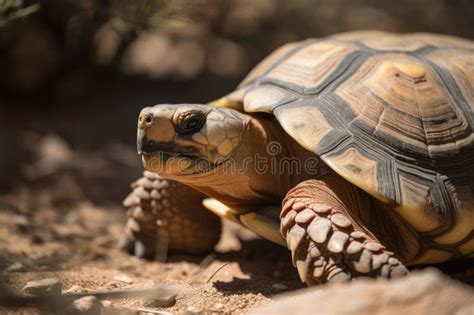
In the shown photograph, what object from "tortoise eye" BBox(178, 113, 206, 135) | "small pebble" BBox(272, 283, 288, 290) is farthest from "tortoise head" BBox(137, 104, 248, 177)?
"small pebble" BBox(272, 283, 288, 290)

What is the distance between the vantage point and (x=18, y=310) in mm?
2424

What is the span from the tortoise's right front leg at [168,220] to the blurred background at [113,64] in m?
1.57

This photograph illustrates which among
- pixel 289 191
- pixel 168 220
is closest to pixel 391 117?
pixel 289 191

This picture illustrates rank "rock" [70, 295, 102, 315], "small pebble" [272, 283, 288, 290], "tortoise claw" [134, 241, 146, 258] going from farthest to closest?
"tortoise claw" [134, 241, 146, 258] < "small pebble" [272, 283, 288, 290] < "rock" [70, 295, 102, 315]

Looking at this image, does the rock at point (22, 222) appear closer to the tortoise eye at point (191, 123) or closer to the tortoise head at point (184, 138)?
the tortoise head at point (184, 138)

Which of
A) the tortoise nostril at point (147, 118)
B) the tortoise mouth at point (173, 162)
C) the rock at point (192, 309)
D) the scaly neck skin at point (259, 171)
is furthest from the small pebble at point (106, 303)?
the tortoise nostril at point (147, 118)

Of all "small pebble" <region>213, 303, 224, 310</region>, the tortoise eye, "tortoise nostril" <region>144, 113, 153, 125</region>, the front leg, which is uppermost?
"tortoise nostril" <region>144, 113, 153, 125</region>

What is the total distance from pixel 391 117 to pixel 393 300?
1577mm

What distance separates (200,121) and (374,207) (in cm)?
111

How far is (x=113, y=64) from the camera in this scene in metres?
8.20

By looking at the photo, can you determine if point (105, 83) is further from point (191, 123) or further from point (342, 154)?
point (342, 154)

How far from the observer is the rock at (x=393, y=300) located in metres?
1.89

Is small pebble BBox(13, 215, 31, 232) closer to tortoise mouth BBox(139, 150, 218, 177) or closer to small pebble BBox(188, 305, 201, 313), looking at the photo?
tortoise mouth BBox(139, 150, 218, 177)

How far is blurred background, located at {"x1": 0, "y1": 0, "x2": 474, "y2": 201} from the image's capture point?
6.21 m
